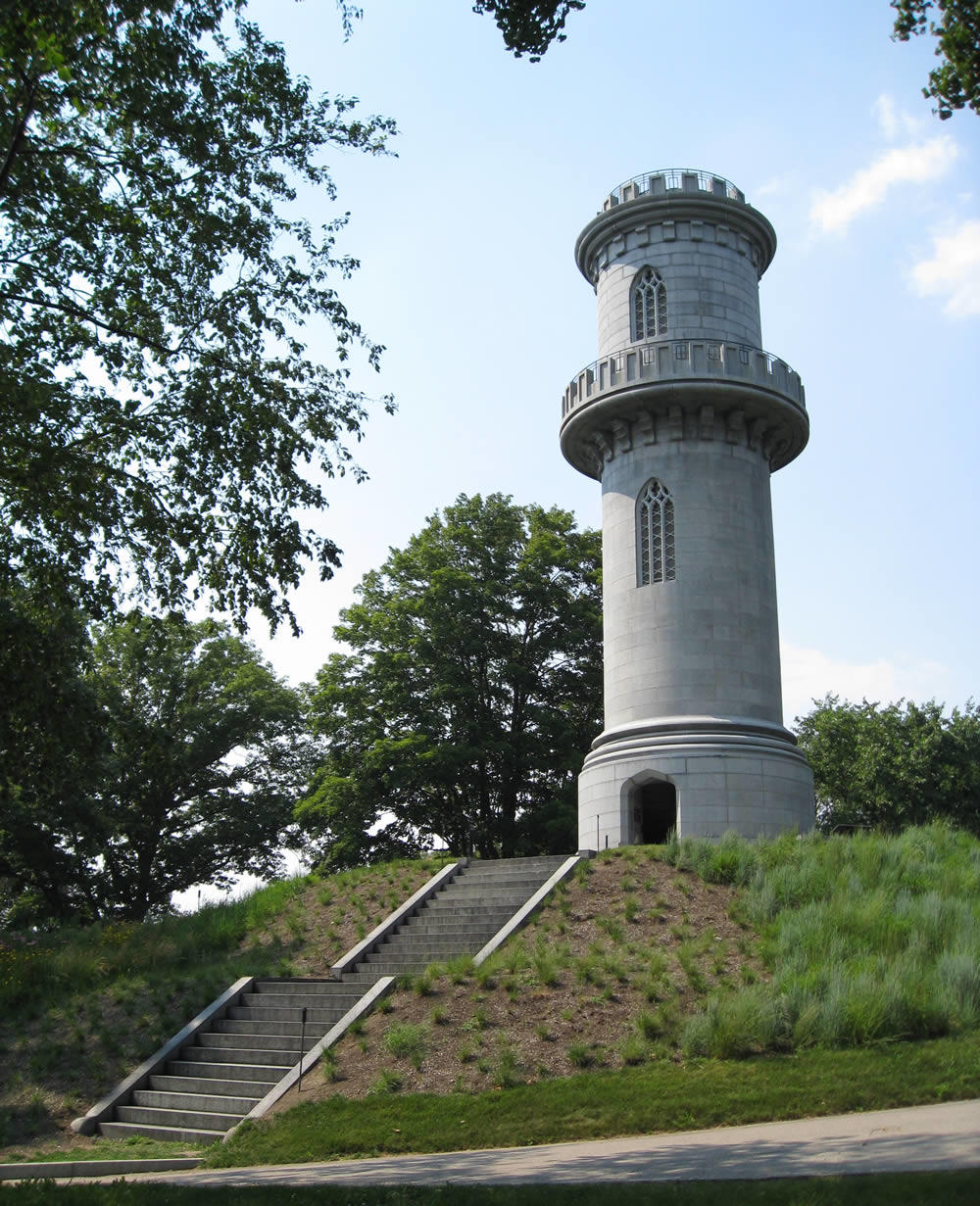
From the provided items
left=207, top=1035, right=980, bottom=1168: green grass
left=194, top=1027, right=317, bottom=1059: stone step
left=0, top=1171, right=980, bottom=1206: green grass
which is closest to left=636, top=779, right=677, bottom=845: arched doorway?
left=194, top=1027, right=317, bottom=1059: stone step

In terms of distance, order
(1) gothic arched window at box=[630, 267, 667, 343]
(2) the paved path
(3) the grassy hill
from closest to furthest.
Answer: (2) the paved path < (3) the grassy hill < (1) gothic arched window at box=[630, 267, 667, 343]

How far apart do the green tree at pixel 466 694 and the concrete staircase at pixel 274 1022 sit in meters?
13.0

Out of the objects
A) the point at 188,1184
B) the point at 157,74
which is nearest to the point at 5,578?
the point at 157,74

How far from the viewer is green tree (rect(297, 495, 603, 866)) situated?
115ft

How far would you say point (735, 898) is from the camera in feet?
60.6

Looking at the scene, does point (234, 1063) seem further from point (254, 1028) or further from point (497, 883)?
point (497, 883)

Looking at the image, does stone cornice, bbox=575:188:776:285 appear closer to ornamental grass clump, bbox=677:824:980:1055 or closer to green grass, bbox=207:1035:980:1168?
ornamental grass clump, bbox=677:824:980:1055

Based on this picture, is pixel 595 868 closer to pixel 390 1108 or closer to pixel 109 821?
pixel 390 1108

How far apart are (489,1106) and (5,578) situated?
8.18m

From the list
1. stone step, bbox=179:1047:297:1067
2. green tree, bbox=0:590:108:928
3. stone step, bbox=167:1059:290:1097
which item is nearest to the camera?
green tree, bbox=0:590:108:928

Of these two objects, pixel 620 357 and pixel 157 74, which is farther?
pixel 620 357

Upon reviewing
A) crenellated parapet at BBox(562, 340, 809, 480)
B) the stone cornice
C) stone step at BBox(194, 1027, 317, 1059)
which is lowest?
stone step at BBox(194, 1027, 317, 1059)

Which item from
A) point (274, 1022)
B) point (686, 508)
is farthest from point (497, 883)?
point (686, 508)

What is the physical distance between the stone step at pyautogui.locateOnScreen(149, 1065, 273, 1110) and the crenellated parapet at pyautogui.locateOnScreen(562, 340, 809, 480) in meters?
17.2
